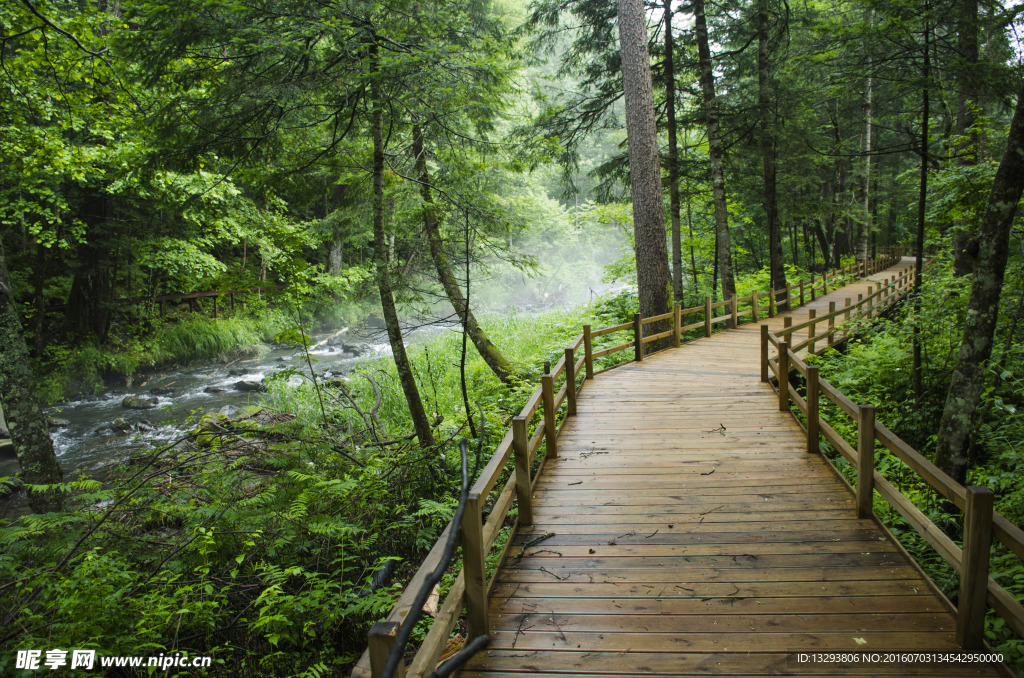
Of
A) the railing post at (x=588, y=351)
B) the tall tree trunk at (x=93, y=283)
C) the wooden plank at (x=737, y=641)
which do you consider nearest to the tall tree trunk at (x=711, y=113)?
the railing post at (x=588, y=351)

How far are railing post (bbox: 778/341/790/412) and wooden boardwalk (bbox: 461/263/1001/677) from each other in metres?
0.68

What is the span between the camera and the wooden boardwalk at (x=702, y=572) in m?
2.73

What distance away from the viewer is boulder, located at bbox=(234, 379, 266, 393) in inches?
578

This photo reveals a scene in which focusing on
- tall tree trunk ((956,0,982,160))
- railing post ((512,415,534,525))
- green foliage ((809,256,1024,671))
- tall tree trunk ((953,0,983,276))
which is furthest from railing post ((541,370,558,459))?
tall tree trunk ((956,0,982,160))

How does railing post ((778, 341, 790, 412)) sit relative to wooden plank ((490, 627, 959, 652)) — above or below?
above

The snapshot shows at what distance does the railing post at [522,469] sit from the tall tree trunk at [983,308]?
4.64 m

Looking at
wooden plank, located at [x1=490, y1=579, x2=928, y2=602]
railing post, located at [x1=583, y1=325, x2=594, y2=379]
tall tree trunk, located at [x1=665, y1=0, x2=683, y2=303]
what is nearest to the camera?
wooden plank, located at [x1=490, y1=579, x2=928, y2=602]

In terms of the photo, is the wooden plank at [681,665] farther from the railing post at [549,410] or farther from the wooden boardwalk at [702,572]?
the railing post at [549,410]

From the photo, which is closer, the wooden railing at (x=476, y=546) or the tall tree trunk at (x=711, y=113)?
the wooden railing at (x=476, y=546)

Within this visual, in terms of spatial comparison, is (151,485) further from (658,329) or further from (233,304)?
(233,304)

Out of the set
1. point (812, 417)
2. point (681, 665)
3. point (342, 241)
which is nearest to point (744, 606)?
point (681, 665)

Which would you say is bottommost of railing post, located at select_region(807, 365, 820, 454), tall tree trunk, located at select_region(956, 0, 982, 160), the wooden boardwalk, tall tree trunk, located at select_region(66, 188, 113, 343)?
the wooden boardwalk

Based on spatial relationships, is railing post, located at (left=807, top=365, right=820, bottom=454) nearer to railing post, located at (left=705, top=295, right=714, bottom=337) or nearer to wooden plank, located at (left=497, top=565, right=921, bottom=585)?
wooden plank, located at (left=497, top=565, right=921, bottom=585)

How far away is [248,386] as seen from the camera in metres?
14.9
